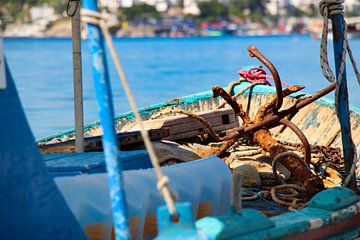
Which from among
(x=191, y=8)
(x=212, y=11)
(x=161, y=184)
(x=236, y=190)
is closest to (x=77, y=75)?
(x=236, y=190)

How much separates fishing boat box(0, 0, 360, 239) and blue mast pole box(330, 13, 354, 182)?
0.02 metres

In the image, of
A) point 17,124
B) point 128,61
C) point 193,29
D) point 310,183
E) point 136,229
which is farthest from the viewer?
point 193,29

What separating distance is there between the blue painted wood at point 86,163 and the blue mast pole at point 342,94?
144 centimetres

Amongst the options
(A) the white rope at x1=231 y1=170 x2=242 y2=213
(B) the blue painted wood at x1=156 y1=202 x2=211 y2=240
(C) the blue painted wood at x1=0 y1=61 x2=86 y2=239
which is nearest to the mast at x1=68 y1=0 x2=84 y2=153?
(C) the blue painted wood at x1=0 y1=61 x2=86 y2=239

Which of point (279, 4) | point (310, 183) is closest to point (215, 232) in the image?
point (310, 183)

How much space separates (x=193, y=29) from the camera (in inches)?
5037

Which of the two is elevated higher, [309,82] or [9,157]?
[9,157]

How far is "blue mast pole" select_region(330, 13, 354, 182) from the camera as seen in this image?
5.47 metres

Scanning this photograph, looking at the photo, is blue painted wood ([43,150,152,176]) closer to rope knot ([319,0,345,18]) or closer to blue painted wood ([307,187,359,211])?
blue painted wood ([307,187,359,211])

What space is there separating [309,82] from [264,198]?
2716 cm

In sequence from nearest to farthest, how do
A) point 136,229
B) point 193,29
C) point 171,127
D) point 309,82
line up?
point 136,229, point 171,127, point 309,82, point 193,29

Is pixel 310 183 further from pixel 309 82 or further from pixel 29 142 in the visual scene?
pixel 309 82

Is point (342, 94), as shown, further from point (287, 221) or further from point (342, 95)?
point (287, 221)

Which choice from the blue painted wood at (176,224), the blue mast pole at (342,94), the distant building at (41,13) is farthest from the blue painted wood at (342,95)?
the distant building at (41,13)
